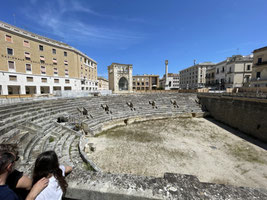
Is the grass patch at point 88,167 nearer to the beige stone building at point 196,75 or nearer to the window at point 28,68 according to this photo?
the window at point 28,68

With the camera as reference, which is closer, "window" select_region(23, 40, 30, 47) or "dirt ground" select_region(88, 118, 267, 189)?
"dirt ground" select_region(88, 118, 267, 189)

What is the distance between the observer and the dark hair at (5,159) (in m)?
1.35

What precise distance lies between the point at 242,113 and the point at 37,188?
1963 cm

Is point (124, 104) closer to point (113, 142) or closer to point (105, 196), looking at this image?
point (113, 142)

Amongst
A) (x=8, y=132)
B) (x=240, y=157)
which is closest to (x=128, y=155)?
(x=8, y=132)

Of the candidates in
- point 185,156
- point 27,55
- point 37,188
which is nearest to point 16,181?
point 37,188

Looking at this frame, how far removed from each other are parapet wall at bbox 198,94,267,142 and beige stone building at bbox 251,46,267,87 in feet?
50.1

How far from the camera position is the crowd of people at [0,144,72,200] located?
1361 millimetres

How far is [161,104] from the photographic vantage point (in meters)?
20.0

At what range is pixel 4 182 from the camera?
136 centimetres

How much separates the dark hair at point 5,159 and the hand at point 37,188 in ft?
1.43

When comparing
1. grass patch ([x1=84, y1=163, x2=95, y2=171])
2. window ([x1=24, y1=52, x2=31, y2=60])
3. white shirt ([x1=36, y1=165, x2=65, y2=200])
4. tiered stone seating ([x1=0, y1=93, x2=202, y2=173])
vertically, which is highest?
window ([x1=24, y1=52, x2=31, y2=60])

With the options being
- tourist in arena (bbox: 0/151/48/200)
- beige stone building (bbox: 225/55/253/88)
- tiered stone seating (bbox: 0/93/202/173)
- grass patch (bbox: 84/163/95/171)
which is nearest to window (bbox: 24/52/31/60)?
tiered stone seating (bbox: 0/93/202/173)

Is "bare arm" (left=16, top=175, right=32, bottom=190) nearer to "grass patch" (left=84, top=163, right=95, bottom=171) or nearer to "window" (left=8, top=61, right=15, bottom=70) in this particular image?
"grass patch" (left=84, top=163, right=95, bottom=171)
